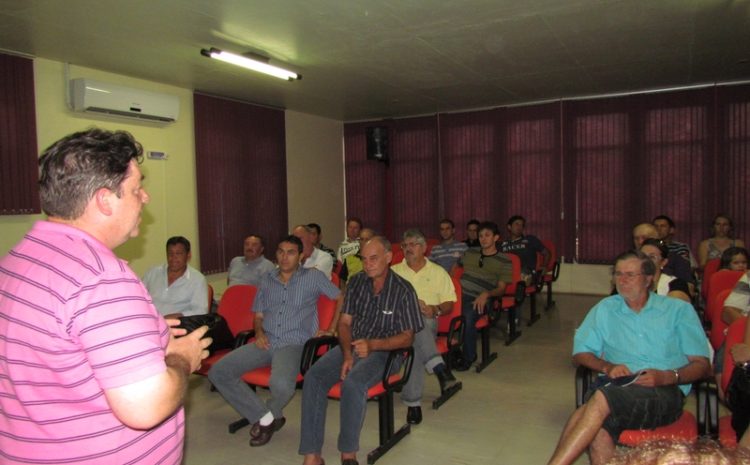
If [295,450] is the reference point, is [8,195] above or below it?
above

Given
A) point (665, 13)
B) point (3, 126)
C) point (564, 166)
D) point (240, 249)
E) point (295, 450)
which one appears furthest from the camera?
point (564, 166)

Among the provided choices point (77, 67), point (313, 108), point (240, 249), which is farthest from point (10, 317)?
point (313, 108)

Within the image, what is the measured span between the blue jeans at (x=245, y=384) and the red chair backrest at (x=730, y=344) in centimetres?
244

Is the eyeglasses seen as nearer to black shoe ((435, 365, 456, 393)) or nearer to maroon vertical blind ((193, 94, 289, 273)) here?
black shoe ((435, 365, 456, 393))

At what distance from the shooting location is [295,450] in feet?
11.2

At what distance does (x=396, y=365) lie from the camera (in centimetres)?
331

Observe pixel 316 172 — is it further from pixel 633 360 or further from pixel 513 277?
pixel 633 360

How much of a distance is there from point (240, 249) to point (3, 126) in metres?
3.39

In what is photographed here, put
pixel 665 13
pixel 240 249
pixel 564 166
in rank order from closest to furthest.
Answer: pixel 665 13
pixel 240 249
pixel 564 166

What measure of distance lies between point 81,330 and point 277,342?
266 centimetres

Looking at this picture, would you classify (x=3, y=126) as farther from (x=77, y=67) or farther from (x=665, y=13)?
(x=665, y=13)

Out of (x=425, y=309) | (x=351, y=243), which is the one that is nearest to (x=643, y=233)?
(x=425, y=309)

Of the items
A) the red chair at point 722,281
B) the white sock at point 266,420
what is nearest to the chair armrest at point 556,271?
the red chair at point 722,281

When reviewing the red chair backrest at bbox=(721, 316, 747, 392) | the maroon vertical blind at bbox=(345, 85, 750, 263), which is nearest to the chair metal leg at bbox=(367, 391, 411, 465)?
the red chair backrest at bbox=(721, 316, 747, 392)
